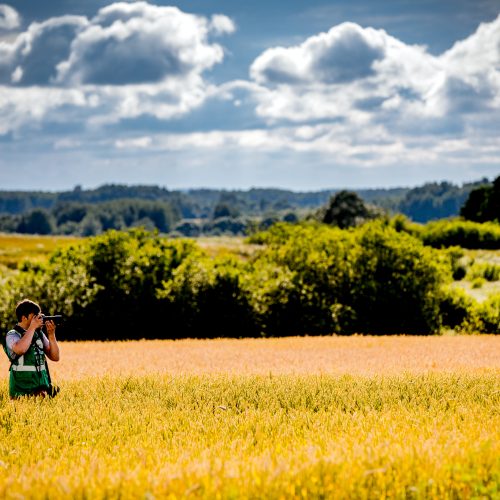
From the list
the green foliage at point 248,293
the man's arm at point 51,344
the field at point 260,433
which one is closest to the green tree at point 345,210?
A: the green foliage at point 248,293

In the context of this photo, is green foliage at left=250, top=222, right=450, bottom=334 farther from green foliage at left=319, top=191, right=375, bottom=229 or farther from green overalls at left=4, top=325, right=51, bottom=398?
green foliage at left=319, top=191, right=375, bottom=229

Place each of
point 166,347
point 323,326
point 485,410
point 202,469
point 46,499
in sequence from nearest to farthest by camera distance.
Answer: point 46,499, point 202,469, point 485,410, point 166,347, point 323,326

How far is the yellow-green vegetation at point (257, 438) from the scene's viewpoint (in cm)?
564

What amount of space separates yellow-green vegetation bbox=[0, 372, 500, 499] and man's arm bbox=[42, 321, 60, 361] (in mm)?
680

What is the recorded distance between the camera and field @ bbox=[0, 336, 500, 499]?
223 inches

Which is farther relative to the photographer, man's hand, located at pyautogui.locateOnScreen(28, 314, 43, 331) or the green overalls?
the green overalls

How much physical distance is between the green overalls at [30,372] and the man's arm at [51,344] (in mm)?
79

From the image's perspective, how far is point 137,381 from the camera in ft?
36.1

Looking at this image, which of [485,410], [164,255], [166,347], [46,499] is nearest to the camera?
[46,499]

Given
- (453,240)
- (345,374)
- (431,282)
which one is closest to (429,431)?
(345,374)

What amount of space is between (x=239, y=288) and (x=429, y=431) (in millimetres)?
20530

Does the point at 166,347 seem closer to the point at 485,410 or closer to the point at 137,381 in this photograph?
the point at 137,381

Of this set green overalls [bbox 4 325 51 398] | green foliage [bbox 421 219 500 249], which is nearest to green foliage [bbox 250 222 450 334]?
green overalls [bbox 4 325 51 398]

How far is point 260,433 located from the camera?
24.5ft
